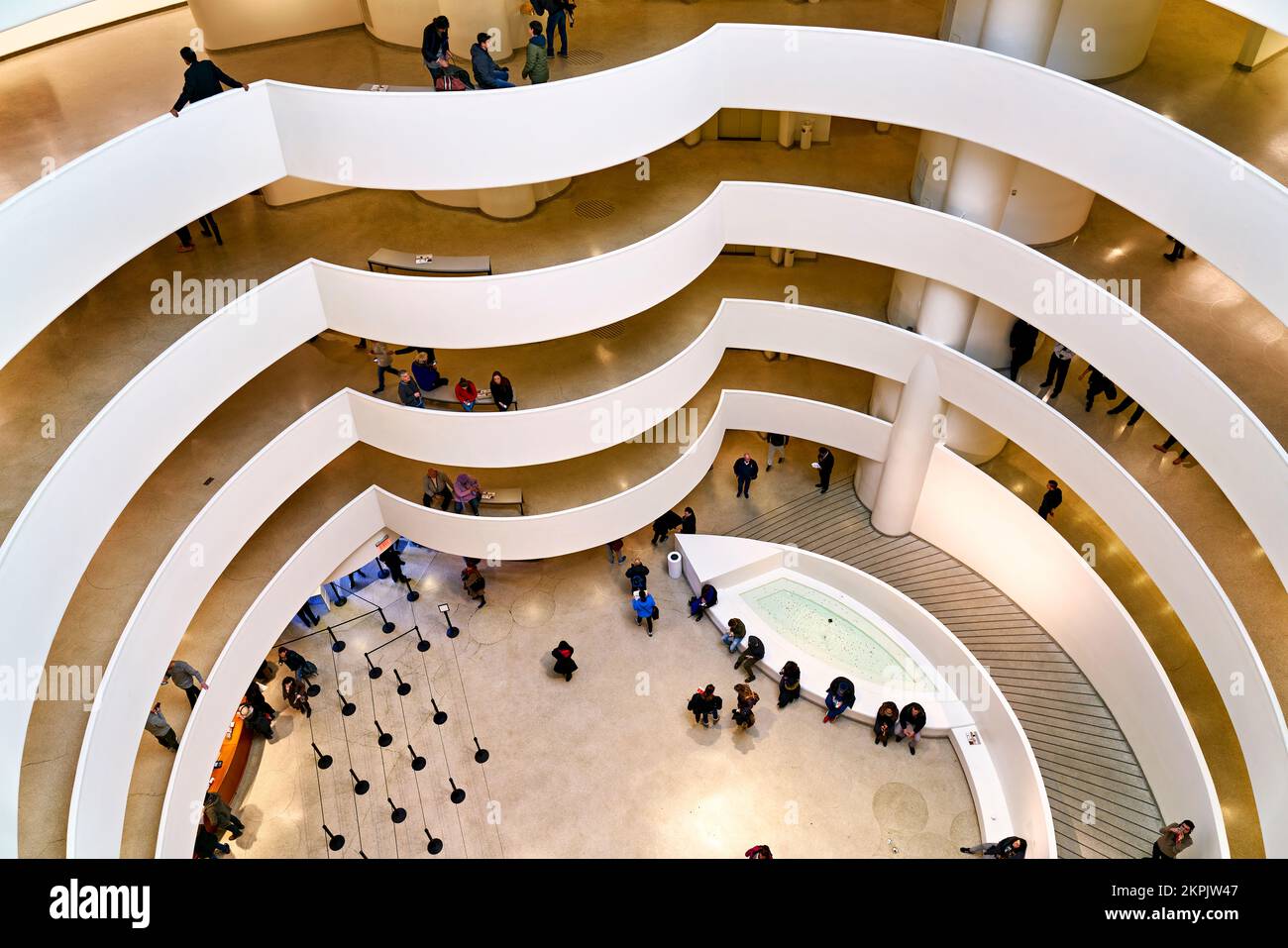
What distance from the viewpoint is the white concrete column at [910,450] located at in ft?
61.9

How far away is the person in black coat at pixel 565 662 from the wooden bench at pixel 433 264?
7.67 meters

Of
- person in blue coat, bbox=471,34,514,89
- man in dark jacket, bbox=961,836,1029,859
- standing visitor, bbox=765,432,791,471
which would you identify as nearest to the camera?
person in blue coat, bbox=471,34,514,89

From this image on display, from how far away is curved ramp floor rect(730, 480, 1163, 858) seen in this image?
1603cm

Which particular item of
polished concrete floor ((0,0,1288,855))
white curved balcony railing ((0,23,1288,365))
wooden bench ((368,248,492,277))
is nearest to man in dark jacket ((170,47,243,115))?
white curved balcony railing ((0,23,1288,365))

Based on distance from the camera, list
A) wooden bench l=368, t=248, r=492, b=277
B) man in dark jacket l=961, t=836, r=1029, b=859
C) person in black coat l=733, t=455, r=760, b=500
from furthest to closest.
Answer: person in black coat l=733, t=455, r=760, b=500 < wooden bench l=368, t=248, r=492, b=277 < man in dark jacket l=961, t=836, r=1029, b=859

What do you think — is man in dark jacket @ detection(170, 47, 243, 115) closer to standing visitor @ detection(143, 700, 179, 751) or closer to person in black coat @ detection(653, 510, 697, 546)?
standing visitor @ detection(143, 700, 179, 751)

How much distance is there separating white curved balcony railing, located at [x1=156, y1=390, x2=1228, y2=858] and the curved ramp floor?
20.3 inches

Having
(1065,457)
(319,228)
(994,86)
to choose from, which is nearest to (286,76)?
(319,228)

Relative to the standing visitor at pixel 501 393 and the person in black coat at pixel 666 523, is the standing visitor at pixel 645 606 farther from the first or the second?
the standing visitor at pixel 501 393

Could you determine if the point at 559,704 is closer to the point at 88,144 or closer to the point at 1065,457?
the point at 1065,457

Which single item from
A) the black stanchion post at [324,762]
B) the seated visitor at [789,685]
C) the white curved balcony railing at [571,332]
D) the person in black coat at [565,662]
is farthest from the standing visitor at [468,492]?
the seated visitor at [789,685]

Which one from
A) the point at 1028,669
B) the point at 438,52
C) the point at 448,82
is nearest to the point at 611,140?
the point at 448,82

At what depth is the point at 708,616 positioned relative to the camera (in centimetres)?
2042
